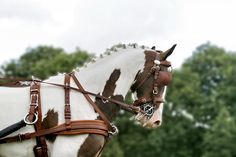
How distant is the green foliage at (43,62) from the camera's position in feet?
220

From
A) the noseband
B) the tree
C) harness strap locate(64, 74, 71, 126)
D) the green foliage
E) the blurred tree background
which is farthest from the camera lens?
the blurred tree background

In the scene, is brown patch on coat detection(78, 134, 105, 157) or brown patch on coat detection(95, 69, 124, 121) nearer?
brown patch on coat detection(78, 134, 105, 157)

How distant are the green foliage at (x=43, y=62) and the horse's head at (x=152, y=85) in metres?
51.1

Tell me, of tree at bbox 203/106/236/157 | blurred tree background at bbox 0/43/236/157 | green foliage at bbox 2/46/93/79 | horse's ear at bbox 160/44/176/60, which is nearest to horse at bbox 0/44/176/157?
horse's ear at bbox 160/44/176/60

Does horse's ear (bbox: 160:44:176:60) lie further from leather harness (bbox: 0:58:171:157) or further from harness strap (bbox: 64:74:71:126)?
harness strap (bbox: 64:74:71:126)

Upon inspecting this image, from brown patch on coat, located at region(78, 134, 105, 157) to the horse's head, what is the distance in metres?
0.96

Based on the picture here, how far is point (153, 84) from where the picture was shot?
1033 cm

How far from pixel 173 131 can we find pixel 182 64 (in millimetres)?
17789

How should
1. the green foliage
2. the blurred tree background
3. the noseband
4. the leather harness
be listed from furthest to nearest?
the blurred tree background
the green foliage
the noseband
the leather harness

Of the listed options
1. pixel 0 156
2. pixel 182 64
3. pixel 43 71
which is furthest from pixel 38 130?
pixel 182 64

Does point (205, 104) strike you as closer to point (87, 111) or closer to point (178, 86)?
point (178, 86)

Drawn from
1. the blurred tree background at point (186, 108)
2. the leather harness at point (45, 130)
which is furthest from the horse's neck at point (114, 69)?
the blurred tree background at point (186, 108)

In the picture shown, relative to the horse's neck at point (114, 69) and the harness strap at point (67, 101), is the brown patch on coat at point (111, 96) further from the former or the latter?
the harness strap at point (67, 101)

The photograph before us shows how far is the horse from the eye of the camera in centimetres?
955
